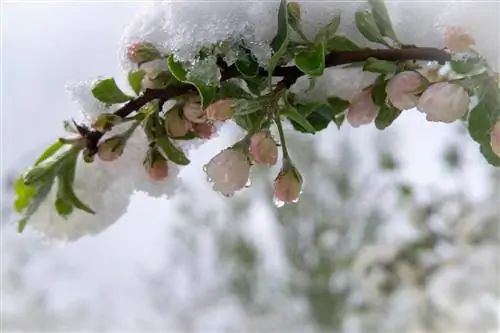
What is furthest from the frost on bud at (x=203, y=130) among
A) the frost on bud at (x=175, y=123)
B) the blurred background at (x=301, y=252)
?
the blurred background at (x=301, y=252)

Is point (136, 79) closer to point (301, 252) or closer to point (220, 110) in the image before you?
point (220, 110)

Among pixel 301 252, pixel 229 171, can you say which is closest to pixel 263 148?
pixel 229 171

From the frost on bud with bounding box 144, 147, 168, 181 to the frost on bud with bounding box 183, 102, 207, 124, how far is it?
0.03 meters

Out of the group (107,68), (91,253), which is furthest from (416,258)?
(91,253)

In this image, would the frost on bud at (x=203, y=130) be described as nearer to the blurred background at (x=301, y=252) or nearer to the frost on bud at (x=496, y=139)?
the frost on bud at (x=496, y=139)

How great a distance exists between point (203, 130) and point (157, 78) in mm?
21

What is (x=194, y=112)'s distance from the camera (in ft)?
0.74

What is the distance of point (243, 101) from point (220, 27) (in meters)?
0.02

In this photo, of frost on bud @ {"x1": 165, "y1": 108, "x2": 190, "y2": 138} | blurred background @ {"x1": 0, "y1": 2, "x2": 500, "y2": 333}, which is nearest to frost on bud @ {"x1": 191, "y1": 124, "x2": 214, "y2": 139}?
frost on bud @ {"x1": 165, "y1": 108, "x2": 190, "y2": 138}

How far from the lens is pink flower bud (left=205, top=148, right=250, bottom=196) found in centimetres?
20

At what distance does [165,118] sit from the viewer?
0.77 feet

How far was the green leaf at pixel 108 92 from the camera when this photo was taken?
0.78 feet

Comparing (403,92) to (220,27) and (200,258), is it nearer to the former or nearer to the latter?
(220,27)

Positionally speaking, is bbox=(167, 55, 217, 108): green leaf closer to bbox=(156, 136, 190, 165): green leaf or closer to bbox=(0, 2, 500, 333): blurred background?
bbox=(156, 136, 190, 165): green leaf
